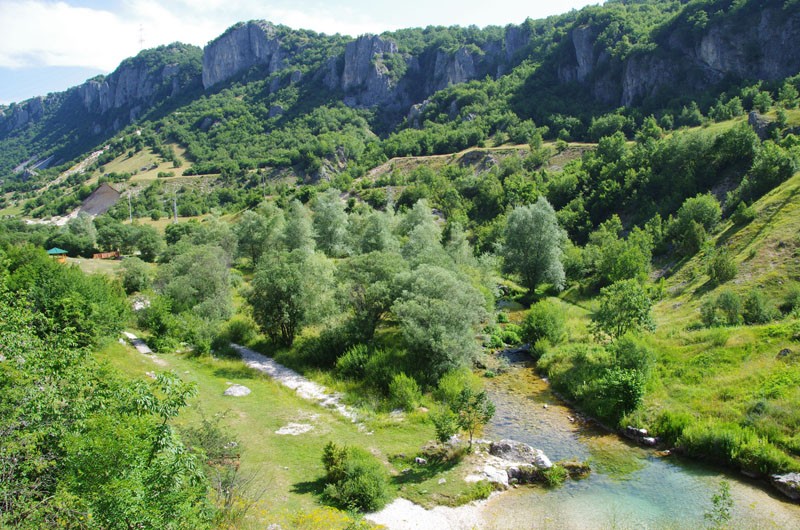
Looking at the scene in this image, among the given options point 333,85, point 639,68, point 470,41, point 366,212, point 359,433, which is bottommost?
point 359,433

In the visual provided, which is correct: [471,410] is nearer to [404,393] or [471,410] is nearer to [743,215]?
[404,393]

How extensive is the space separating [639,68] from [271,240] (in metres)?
96.2

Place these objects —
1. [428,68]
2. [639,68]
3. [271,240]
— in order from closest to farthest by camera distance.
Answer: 1. [271,240]
2. [639,68]
3. [428,68]

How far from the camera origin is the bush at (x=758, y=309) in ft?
89.5

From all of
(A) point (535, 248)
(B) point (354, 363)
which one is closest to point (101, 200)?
(A) point (535, 248)

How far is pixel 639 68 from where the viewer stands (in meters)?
107

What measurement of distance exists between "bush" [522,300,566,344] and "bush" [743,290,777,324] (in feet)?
35.2

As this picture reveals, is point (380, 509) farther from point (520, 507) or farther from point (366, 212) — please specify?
point (366, 212)

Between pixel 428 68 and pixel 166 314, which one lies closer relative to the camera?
pixel 166 314

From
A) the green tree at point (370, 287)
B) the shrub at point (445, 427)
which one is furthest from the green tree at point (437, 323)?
the shrub at point (445, 427)

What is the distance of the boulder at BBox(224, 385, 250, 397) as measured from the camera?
23.8 meters

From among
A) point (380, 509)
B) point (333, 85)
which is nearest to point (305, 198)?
point (380, 509)

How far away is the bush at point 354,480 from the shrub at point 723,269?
30206 millimetres

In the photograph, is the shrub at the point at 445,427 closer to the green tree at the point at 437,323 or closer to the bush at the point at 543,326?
the green tree at the point at 437,323
